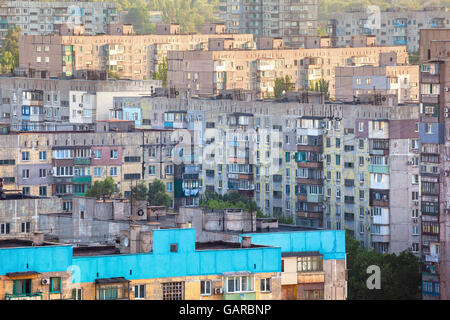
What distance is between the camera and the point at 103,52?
274 feet

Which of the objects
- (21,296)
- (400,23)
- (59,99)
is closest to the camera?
(21,296)

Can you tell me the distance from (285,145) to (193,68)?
85.9ft

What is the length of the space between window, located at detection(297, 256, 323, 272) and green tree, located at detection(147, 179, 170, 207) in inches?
893

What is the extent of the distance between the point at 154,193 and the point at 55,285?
2783 centimetres

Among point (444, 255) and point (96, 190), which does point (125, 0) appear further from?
point (444, 255)

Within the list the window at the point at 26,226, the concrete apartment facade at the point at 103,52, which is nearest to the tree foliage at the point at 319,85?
the concrete apartment facade at the point at 103,52

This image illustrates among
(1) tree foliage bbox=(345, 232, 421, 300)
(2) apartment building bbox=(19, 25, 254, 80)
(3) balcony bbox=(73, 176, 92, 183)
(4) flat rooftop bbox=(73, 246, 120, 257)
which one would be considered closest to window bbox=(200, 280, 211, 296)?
(4) flat rooftop bbox=(73, 246, 120, 257)

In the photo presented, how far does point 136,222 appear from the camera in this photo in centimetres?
2581

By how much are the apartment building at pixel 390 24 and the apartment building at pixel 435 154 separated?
5280 centimetres

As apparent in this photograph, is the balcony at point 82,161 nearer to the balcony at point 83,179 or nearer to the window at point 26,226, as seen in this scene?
the balcony at point 83,179

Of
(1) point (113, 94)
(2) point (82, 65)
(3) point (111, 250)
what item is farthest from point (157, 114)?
(3) point (111, 250)

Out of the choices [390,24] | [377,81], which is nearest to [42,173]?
[377,81]

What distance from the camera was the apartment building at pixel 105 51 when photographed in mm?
81812

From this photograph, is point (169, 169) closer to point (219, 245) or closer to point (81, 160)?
point (81, 160)
